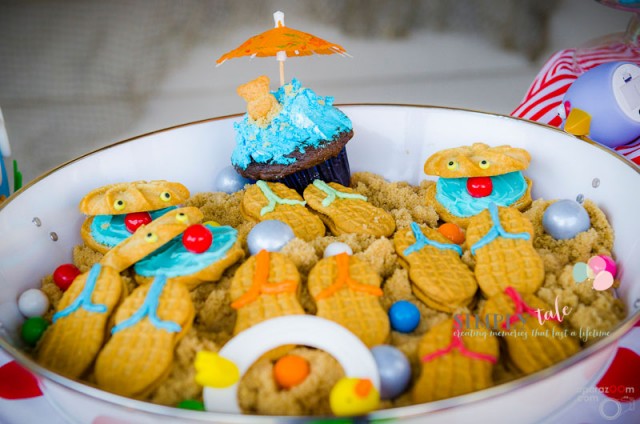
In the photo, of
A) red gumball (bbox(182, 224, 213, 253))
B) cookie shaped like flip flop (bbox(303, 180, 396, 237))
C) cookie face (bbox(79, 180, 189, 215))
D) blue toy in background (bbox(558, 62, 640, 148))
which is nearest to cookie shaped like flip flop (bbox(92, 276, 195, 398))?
red gumball (bbox(182, 224, 213, 253))

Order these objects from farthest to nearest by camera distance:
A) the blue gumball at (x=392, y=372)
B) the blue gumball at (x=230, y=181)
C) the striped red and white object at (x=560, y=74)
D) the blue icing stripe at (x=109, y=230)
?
the striped red and white object at (x=560, y=74), the blue gumball at (x=230, y=181), the blue icing stripe at (x=109, y=230), the blue gumball at (x=392, y=372)

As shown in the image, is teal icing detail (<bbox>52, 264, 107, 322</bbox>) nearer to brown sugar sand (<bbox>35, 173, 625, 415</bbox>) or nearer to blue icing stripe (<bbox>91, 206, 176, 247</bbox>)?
brown sugar sand (<bbox>35, 173, 625, 415</bbox>)

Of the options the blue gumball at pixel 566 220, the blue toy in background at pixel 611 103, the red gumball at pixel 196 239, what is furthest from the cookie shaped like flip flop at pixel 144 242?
the blue toy in background at pixel 611 103

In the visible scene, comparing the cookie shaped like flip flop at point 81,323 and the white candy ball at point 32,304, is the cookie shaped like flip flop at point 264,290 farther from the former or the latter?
the white candy ball at point 32,304

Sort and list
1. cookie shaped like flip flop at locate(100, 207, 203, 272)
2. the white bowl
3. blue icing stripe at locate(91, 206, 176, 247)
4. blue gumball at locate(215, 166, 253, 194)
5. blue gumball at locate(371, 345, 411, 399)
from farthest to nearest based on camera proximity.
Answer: blue gumball at locate(215, 166, 253, 194)
blue icing stripe at locate(91, 206, 176, 247)
cookie shaped like flip flop at locate(100, 207, 203, 272)
blue gumball at locate(371, 345, 411, 399)
the white bowl

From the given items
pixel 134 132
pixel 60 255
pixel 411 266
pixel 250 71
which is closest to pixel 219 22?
pixel 250 71

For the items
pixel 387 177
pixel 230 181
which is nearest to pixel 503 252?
pixel 387 177
